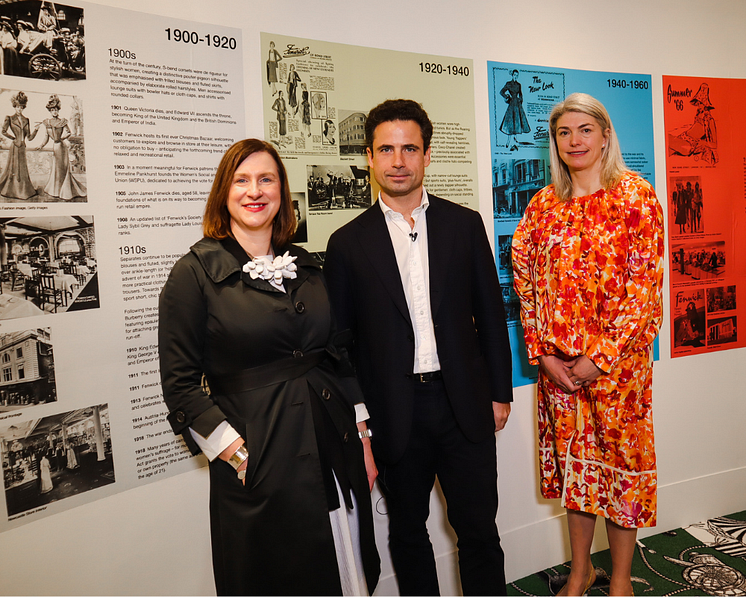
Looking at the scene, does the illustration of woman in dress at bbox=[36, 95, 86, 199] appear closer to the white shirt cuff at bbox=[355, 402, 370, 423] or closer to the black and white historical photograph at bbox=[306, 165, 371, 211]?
the black and white historical photograph at bbox=[306, 165, 371, 211]

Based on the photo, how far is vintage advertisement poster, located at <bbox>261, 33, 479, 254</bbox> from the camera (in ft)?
7.98

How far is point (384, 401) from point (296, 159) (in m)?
1.12

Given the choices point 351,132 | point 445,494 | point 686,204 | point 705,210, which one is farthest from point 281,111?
point 705,210

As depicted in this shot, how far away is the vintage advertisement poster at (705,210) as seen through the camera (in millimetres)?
3428

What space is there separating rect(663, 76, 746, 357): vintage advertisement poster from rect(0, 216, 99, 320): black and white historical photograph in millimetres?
3168

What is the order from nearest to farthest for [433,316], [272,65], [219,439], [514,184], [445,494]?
[219,439], [433,316], [445,494], [272,65], [514,184]

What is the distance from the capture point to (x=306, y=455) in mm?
1800

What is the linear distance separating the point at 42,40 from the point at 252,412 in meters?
1.40

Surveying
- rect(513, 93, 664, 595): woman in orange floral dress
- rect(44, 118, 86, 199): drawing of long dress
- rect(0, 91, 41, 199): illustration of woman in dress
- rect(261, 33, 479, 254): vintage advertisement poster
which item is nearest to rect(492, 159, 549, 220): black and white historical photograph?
rect(261, 33, 479, 254): vintage advertisement poster

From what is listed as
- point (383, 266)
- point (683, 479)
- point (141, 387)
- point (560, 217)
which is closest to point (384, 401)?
point (383, 266)

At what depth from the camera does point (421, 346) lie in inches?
86.4

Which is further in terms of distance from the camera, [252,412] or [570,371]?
[570,371]

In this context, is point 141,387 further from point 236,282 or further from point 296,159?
point 296,159

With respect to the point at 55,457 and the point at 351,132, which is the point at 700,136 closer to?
the point at 351,132
